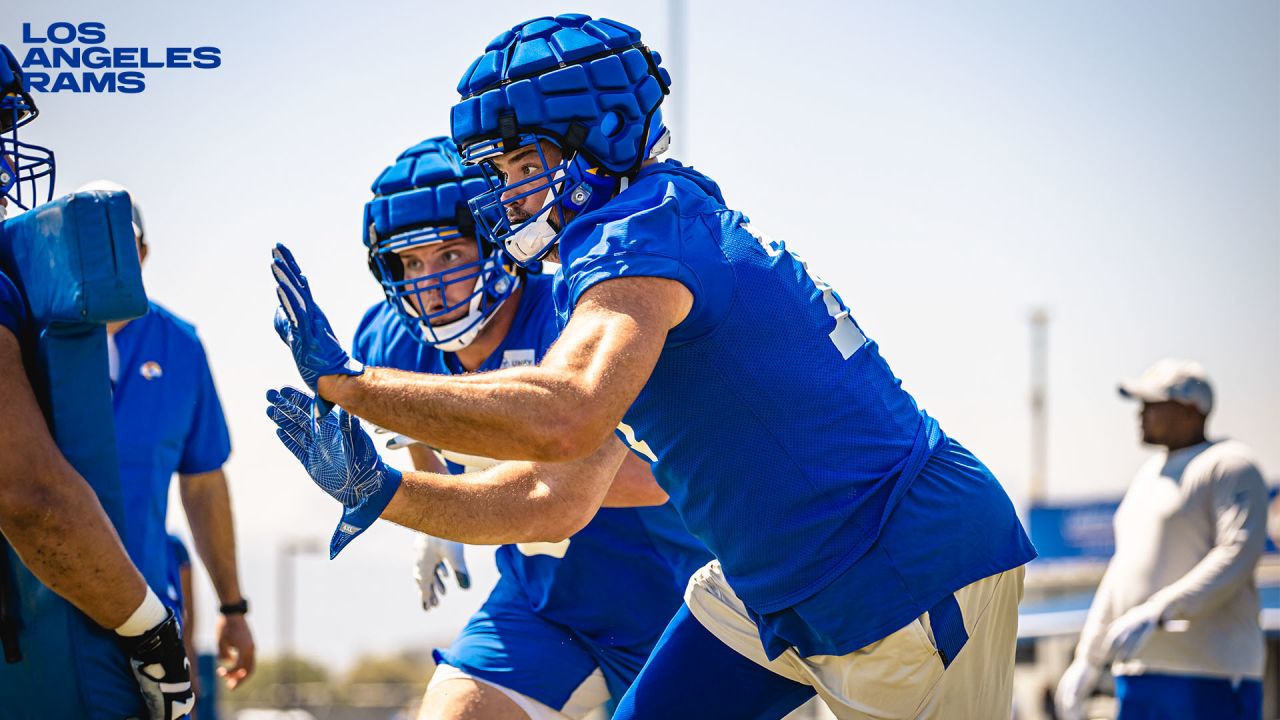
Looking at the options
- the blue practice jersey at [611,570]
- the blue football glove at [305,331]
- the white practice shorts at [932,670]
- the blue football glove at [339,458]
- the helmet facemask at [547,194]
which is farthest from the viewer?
the blue practice jersey at [611,570]

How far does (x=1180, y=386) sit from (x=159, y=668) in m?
4.45

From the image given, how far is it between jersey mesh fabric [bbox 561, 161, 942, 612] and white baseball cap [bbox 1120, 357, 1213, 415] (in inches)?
143

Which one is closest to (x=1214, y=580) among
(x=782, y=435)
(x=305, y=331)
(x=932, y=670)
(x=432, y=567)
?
(x=432, y=567)

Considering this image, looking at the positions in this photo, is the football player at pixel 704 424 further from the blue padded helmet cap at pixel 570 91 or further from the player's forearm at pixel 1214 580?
the player's forearm at pixel 1214 580

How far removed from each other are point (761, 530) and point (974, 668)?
0.50m

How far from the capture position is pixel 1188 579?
5.55 m

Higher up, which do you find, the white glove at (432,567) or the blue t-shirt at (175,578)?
the white glove at (432,567)

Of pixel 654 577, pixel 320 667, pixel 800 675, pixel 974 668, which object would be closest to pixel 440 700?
pixel 654 577

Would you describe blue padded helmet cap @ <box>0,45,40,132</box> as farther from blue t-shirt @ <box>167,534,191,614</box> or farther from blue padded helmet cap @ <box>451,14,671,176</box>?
blue t-shirt @ <box>167,534,191,614</box>

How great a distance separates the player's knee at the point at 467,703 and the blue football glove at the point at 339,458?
114 centimetres

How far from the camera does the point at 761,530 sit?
8.43ft

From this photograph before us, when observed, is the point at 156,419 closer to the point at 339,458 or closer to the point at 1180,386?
the point at 339,458

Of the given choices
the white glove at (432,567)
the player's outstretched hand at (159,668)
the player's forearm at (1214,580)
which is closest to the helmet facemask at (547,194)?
the player's outstretched hand at (159,668)

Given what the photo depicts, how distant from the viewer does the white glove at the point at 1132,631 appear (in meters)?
5.58
